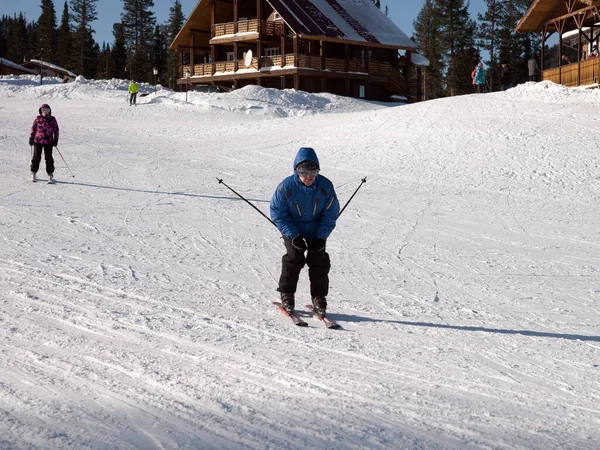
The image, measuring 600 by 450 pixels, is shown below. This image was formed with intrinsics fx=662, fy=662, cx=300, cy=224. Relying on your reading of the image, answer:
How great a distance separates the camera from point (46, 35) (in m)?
73.2

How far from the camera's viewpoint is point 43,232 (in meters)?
8.77

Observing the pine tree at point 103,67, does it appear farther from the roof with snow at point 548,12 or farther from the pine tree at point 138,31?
the roof with snow at point 548,12

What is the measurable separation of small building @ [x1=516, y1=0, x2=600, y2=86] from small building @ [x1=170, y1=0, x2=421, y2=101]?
12861mm

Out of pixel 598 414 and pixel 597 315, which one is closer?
pixel 598 414

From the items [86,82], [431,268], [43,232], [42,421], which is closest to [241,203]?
[43,232]

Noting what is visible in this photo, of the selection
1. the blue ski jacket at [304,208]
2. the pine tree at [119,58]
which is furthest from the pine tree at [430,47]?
the blue ski jacket at [304,208]

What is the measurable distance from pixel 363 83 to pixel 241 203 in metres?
30.7

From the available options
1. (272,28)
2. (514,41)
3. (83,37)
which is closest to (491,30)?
(514,41)

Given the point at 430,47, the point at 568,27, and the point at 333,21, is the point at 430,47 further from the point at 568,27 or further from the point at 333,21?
the point at 568,27

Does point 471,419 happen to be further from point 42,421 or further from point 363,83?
point 363,83

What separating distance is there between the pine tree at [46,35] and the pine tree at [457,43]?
4175 cm

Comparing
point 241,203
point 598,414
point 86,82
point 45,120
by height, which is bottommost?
point 598,414

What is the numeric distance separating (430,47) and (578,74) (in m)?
37.4

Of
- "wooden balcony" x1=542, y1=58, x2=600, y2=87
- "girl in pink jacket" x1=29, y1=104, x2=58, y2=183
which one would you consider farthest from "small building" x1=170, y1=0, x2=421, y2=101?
"girl in pink jacket" x1=29, y1=104, x2=58, y2=183
